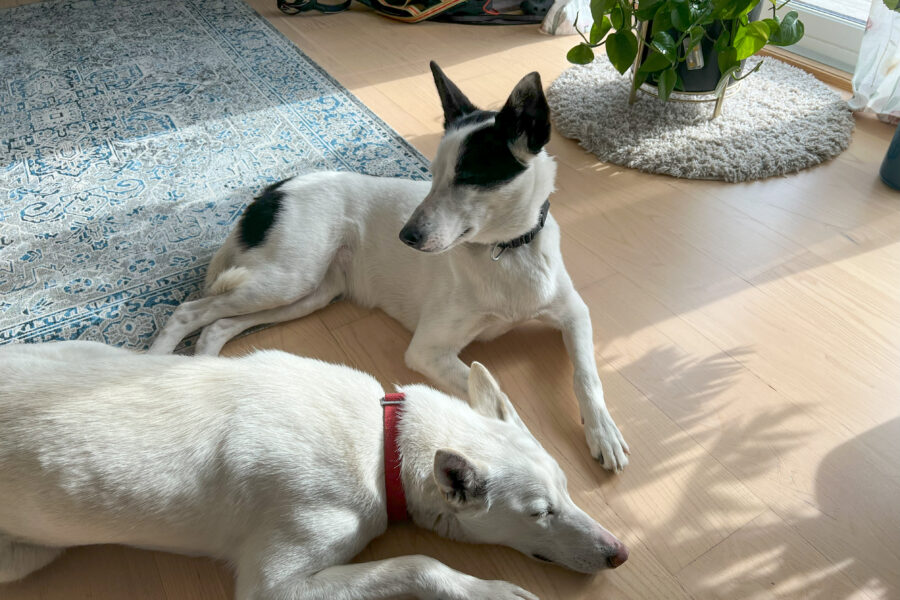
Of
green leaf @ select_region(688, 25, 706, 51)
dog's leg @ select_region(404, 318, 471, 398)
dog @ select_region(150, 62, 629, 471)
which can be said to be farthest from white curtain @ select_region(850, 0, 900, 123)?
dog's leg @ select_region(404, 318, 471, 398)

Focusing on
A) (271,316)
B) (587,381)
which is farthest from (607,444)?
(271,316)

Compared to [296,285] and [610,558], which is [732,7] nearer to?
[296,285]

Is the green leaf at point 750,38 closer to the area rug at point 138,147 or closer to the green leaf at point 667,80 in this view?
the green leaf at point 667,80

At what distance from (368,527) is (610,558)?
1.56 ft

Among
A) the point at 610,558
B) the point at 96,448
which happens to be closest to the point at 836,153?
the point at 610,558

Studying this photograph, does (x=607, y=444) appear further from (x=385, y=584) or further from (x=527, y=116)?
(x=527, y=116)

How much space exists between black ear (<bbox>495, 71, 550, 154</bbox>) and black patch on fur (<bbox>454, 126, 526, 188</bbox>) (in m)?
0.02

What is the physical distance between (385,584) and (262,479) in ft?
0.98

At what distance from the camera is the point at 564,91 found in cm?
292

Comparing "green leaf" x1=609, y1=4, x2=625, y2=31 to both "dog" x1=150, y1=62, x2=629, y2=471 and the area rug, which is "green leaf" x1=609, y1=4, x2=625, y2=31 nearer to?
the area rug

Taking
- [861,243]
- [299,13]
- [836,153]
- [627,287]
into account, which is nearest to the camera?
[627,287]

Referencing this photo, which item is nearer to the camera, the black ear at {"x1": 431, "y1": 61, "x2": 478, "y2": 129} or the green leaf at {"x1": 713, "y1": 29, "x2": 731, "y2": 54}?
the black ear at {"x1": 431, "y1": 61, "x2": 478, "y2": 129}

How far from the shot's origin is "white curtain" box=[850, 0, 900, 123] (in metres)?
2.53

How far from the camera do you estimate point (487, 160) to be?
136cm
